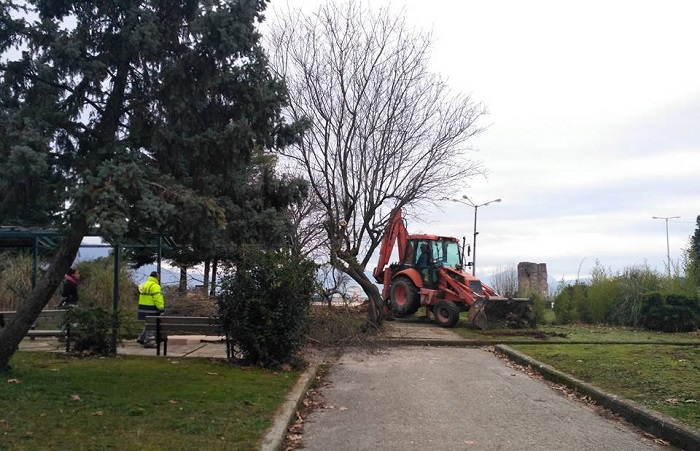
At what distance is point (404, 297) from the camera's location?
2380 centimetres

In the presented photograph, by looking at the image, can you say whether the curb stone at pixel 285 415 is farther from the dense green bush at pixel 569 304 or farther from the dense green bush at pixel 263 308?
the dense green bush at pixel 569 304

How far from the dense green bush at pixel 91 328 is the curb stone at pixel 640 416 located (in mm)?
7974

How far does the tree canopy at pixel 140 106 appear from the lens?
8562mm

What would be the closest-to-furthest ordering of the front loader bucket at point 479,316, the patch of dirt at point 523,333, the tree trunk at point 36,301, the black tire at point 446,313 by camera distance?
the tree trunk at point 36,301
the patch of dirt at point 523,333
the front loader bucket at point 479,316
the black tire at point 446,313

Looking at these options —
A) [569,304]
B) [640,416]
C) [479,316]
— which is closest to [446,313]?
[479,316]

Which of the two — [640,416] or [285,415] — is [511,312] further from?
[285,415]

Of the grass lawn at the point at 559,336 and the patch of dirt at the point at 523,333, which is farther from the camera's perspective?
the patch of dirt at the point at 523,333

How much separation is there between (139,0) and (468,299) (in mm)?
15254

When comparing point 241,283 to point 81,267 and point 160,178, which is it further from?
point 81,267

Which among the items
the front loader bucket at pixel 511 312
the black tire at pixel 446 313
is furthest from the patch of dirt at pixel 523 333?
the black tire at pixel 446 313

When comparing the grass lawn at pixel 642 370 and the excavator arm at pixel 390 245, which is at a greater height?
the excavator arm at pixel 390 245

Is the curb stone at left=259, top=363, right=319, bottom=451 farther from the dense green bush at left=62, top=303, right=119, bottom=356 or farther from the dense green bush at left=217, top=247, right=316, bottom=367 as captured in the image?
the dense green bush at left=62, top=303, right=119, bottom=356

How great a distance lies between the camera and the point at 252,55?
9.45 meters

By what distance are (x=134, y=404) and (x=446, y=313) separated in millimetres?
15284
